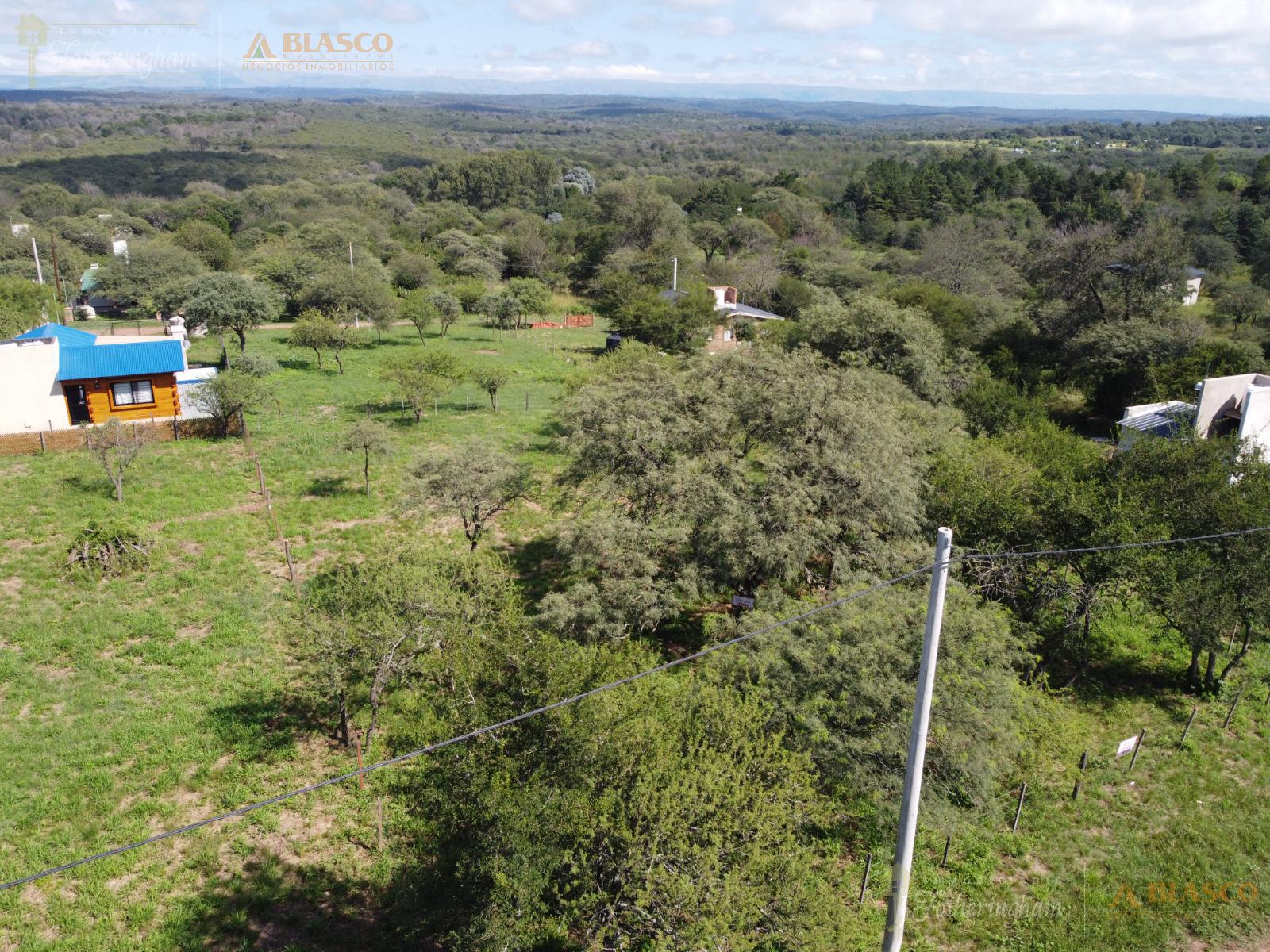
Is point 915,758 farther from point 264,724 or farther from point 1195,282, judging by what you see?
point 1195,282

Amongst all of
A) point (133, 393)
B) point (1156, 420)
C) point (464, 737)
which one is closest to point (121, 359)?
point (133, 393)

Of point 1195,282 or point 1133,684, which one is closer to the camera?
point 1133,684

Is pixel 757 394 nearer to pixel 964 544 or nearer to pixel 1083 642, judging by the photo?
pixel 964 544

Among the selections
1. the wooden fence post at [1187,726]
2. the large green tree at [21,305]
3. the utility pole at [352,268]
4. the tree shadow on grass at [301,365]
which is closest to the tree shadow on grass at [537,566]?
the wooden fence post at [1187,726]

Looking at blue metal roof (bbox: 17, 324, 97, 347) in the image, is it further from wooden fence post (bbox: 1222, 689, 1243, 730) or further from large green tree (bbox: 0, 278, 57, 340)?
wooden fence post (bbox: 1222, 689, 1243, 730)

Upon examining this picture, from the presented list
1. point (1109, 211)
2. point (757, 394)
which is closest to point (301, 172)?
point (1109, 211)

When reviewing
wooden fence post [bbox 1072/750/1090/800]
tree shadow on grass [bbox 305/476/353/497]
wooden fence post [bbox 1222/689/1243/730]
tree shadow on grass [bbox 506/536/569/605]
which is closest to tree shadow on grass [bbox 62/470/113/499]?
tree shadow on grass [bbox 305/476/353/497]
